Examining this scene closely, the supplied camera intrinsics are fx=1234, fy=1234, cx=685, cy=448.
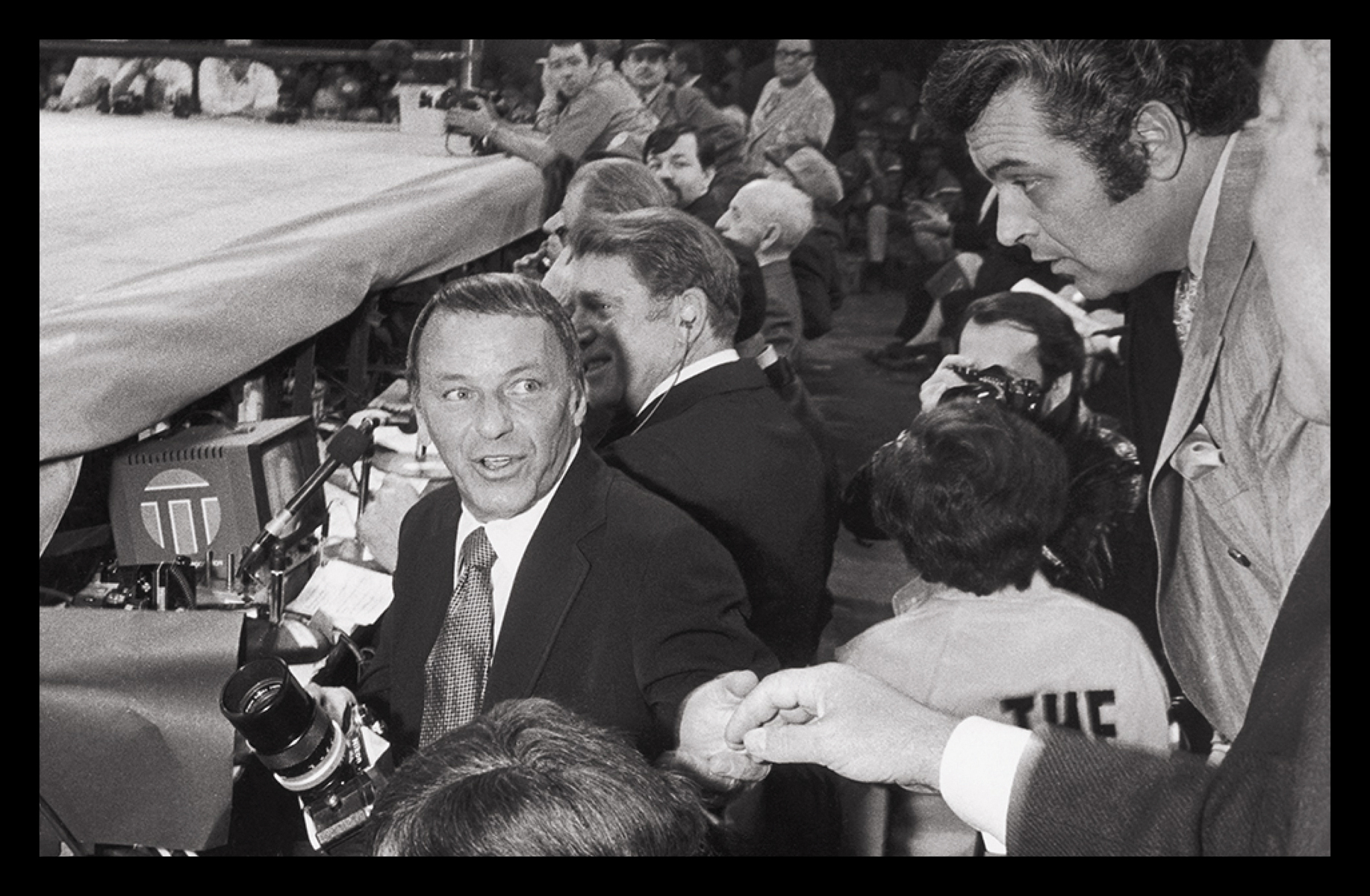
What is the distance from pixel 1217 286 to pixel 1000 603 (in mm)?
555

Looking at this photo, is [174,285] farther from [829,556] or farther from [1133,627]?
[1133,627]

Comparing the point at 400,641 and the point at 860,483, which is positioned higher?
the point at 860,483

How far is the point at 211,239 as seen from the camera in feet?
6.23

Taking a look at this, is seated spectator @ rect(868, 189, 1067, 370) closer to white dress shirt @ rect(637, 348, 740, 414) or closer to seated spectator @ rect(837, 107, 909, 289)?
seated spectator @ rect(837, 107, 909, 289)

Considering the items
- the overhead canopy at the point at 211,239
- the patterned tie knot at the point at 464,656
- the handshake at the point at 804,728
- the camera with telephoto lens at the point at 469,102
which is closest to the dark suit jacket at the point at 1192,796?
the handshake at the point at 804,728

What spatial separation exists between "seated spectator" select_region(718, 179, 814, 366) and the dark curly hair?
381 millimetres

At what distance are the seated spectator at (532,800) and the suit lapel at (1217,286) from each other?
3.26 ft

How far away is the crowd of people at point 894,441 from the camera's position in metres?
1.64

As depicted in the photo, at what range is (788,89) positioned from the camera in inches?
73.7

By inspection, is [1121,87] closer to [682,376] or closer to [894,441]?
[894,441]

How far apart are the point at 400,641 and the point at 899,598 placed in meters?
0.76

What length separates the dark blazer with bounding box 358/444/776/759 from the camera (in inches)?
67.5
